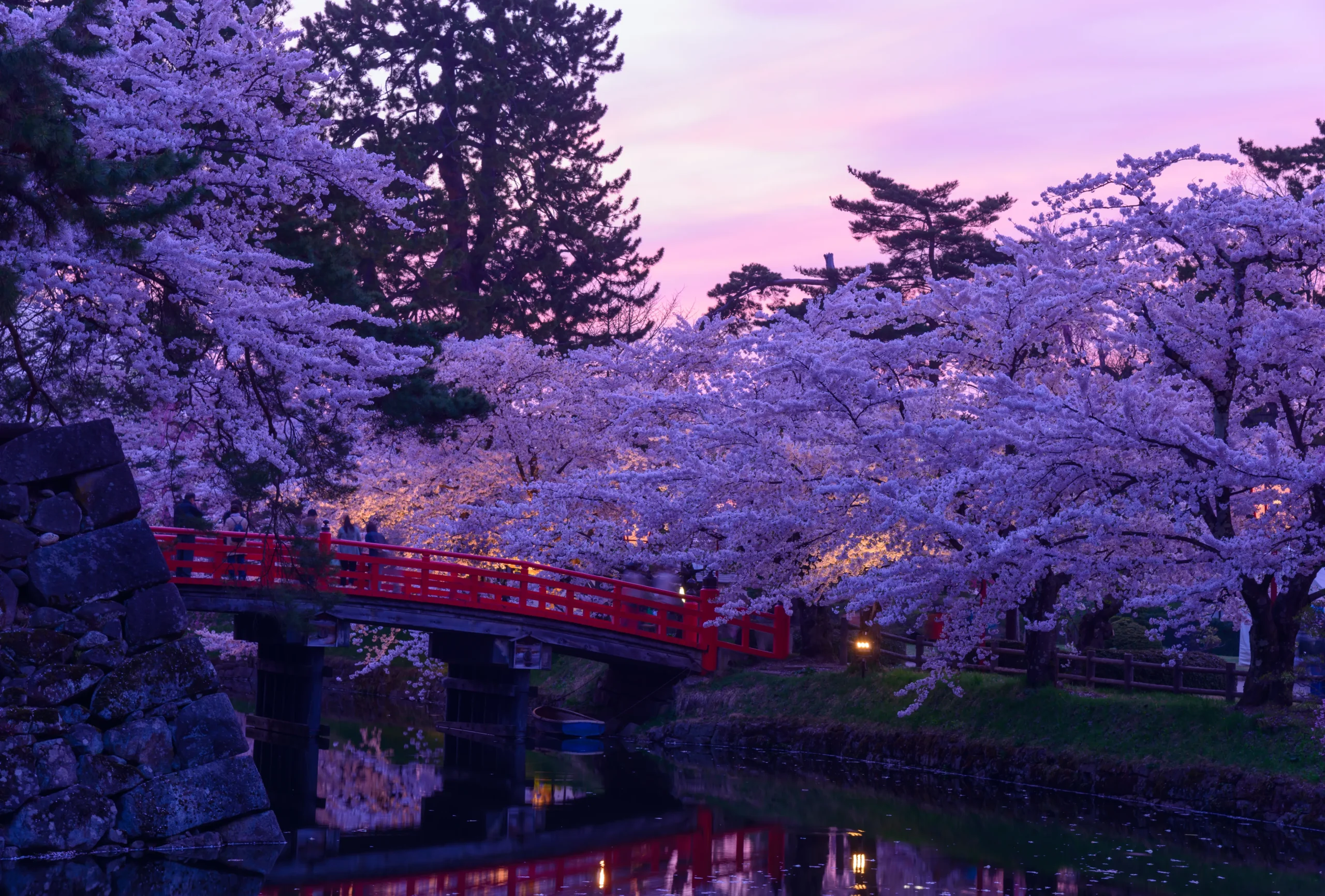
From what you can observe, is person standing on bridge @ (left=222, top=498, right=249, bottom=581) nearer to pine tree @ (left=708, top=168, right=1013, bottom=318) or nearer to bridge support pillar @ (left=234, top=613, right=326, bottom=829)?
bridge support pillar @ (left=234, top=613, right=326, bottom=829)

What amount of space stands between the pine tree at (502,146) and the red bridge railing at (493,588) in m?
12.9

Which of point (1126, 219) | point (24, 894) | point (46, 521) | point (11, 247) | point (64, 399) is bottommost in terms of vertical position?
point (24, 894)

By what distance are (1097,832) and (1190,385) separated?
22.7 feet

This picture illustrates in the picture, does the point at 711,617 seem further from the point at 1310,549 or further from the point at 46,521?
the point at 46,521

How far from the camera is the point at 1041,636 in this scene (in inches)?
906

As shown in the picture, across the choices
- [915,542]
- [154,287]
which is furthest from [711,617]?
[154,287]

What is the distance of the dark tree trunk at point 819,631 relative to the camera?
28859 mm

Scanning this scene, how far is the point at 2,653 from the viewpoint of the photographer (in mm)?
14500

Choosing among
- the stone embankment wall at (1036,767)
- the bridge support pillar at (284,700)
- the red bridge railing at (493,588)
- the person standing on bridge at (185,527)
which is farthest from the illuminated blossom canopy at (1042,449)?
the person standing on bridge at (185,527)

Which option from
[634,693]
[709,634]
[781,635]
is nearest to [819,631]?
[781,635]

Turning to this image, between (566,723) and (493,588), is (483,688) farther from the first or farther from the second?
(493,588)

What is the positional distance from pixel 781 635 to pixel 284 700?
396 inches

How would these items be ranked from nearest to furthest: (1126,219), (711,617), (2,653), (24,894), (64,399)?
(24,894)
(2,653)
(64,399)
(1126,219)
(711,617)

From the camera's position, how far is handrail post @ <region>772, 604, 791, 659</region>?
28.6 meters
